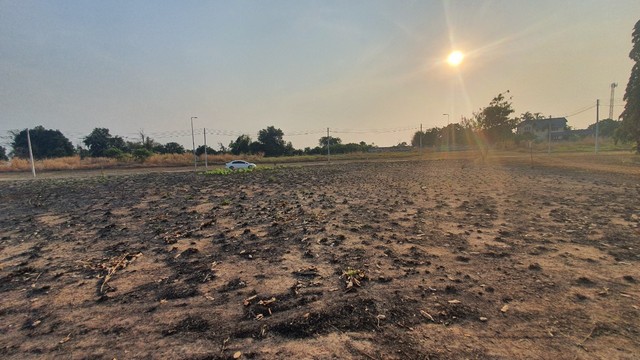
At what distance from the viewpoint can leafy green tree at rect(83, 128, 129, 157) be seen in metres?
64.5

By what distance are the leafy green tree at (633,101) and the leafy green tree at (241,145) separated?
51.8 metres

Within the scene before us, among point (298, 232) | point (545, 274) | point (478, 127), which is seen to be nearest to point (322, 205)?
point (298, 232)

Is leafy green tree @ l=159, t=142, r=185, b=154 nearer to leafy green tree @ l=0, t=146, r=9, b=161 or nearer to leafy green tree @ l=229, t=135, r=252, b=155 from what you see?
leafy green tree @ l=229, t=135, r=252, b=155

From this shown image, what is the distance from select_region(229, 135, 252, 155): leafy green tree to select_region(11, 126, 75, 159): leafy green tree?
111 ft

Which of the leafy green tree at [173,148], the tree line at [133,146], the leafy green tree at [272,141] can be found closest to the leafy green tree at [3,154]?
the tree line at [133,146]

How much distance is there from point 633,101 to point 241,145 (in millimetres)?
54751

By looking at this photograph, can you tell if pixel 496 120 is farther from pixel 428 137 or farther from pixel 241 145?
pixel 241 145

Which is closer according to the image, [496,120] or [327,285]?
[327,285]

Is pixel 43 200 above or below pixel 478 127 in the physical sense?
below

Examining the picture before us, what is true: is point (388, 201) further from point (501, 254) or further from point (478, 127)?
point (478, 127)

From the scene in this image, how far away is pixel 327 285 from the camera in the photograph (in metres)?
3.62

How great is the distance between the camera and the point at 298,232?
5.95 meters

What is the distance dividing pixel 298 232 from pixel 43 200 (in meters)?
9.66

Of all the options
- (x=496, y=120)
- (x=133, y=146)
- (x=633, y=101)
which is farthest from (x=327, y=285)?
(x=133, y=146)
